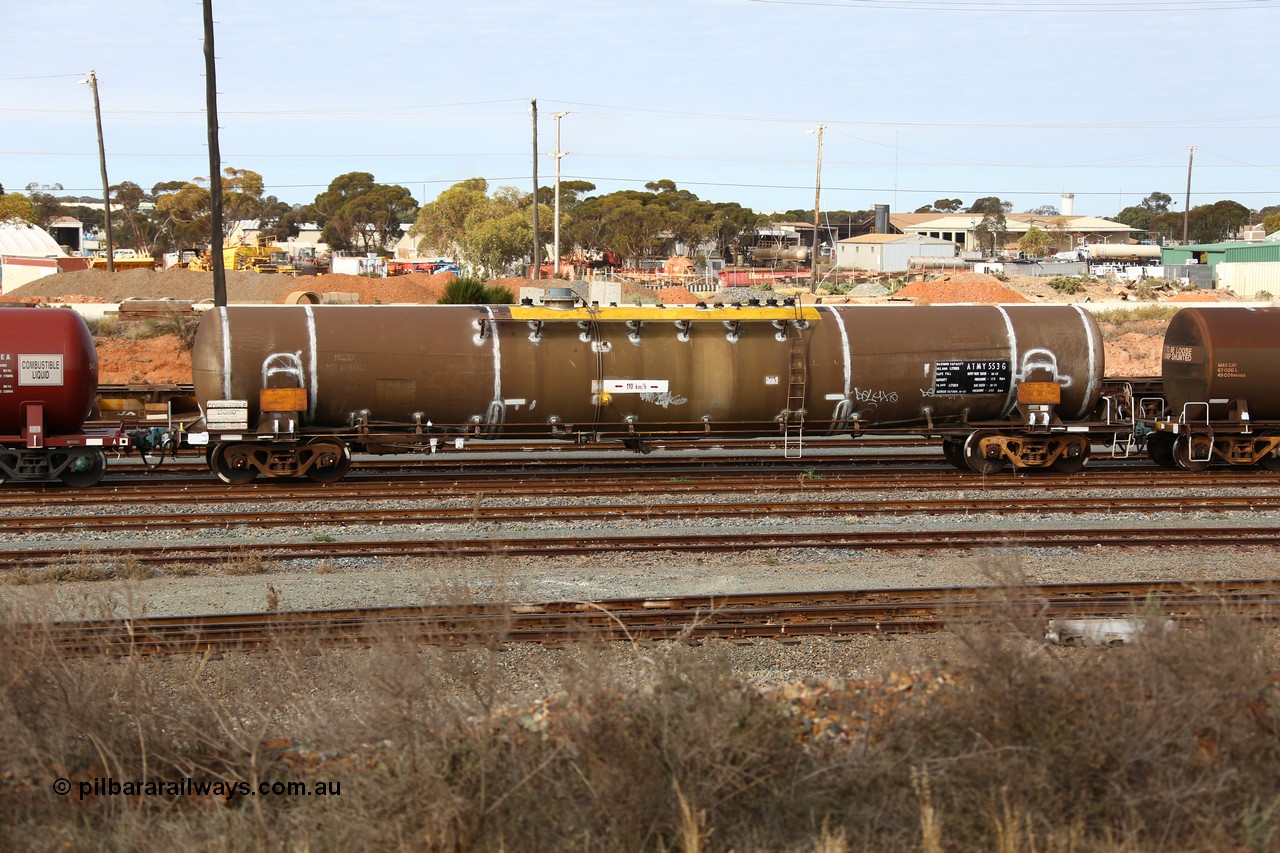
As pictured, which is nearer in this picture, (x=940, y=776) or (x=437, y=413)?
(x=940, y=776)

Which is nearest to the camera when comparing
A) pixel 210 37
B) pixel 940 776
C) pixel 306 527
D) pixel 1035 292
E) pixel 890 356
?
pixel 940 776

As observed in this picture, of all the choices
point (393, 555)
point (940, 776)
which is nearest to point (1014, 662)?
point (940, 776)

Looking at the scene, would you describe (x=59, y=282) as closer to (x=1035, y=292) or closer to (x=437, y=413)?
(x=437, y=413)

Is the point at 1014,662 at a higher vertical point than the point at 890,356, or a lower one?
lower

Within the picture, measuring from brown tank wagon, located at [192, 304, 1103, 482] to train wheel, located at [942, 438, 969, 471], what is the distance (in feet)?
0.27

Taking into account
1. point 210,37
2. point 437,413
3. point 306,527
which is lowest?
point 306,527

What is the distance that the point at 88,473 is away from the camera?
18.4 m

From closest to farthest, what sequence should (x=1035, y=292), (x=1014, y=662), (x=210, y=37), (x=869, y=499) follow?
(x=1014, y=662)
(x=869, y=499)
(x=210, y=37)
(x=1035, y=292)

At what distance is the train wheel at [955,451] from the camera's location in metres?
20.1

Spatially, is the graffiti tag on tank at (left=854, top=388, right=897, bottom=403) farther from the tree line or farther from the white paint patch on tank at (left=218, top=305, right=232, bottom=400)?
the tree line

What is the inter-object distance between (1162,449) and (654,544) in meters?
11.7

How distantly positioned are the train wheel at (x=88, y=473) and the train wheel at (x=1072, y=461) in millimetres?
16690

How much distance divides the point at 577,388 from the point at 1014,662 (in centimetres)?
1179

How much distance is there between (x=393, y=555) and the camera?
13.9m
